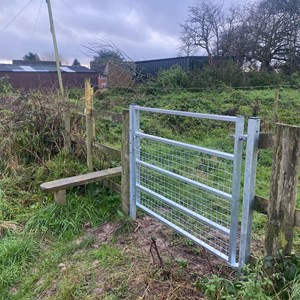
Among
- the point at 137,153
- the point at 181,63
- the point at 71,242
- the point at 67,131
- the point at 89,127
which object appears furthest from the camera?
the point at 181,63

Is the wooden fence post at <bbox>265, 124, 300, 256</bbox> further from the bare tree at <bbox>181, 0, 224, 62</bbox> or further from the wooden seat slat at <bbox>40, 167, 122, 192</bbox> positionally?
the bare tree at <bbox>181, 0, 224, 62</bbox>

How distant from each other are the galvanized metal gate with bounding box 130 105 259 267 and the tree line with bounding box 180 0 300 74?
1828cm

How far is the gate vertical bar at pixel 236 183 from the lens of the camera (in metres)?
1.96

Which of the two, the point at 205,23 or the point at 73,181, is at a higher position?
the point at 205,23

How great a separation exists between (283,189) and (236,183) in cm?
35

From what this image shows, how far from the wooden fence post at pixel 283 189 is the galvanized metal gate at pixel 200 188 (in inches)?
6.4

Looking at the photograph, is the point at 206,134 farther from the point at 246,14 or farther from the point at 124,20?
the point at 246,14

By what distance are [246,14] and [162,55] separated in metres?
6.68

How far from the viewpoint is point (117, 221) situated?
332 cm

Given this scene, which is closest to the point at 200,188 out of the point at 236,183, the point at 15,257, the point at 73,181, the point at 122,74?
the point at 236,183

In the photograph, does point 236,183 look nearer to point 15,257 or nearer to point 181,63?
point 15,257

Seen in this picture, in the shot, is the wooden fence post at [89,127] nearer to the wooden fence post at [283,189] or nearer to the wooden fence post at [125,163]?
the wooden fence post at [125,163]

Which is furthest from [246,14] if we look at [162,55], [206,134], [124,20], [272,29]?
[206,134]

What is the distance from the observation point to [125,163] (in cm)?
325
